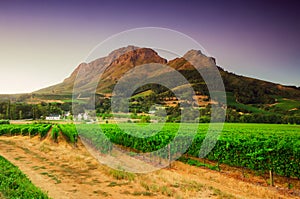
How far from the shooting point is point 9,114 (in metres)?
97.6

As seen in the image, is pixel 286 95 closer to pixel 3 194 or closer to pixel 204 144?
pixel 204 144

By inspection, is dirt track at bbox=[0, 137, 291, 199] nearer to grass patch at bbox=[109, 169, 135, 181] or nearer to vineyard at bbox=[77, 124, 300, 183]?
grass patch at bbox=[109, 169, 135, 181]

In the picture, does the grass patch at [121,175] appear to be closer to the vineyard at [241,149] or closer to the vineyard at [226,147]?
the vineyard at [226,147]

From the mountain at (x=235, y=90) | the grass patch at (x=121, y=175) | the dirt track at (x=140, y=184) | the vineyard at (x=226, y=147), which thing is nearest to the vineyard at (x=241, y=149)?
the vineyard at (x=226, y=147)

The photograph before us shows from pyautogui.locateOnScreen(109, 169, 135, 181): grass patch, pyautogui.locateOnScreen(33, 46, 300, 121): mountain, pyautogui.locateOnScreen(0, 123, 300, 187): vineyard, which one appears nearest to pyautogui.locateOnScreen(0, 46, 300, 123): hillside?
pyautogui.locateOnScreen(33, 46, 300, 121): mountain

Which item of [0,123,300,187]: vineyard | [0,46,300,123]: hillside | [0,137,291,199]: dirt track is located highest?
[0,46,300,123]: hillside

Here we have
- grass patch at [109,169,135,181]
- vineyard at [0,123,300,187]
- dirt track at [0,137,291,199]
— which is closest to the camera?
dirt track at [0,137,291,199]

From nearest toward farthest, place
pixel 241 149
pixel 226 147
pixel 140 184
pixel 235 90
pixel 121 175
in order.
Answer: pixel 140 184, pixel 121 175, pixel 241 149, pixel 226 147, pixel 235 90

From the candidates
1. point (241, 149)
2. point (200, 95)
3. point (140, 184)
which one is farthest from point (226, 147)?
point (200, 95)

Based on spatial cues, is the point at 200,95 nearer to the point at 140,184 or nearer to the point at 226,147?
the point at 226,147

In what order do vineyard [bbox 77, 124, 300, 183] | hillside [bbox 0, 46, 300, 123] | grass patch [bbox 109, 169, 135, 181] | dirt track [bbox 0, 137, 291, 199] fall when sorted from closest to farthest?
dirt track [bbox 0, 137, 291, 199] < vineyard [bbox 77, 124, 300, 183] < grass patch [bbox 109, 169, 135, 181] < hillside [bbox 0, 46, 300, 123]

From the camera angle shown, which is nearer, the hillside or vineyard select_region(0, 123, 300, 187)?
vineyard select_region(0, 123, 300, 187)

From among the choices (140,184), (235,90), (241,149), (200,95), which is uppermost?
(235,90)

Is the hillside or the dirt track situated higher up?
the hillside
